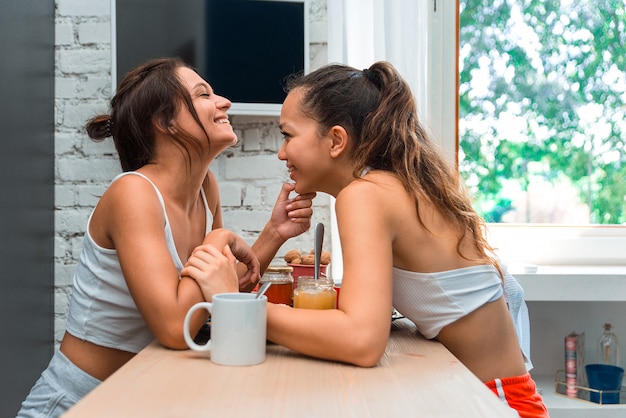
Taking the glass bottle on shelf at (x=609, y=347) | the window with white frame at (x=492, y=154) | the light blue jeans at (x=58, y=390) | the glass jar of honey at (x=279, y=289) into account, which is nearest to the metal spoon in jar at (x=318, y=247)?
the glass jar of honey at (x=279, y=289)

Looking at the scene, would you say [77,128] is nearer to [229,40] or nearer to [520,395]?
[229,40]

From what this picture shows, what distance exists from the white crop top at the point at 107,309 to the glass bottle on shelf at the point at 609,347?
1747 millimetres

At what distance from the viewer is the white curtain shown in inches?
87.0

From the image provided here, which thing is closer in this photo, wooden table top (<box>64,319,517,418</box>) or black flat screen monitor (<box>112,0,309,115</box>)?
wooden table top (<box>64,319,517,418</box>)

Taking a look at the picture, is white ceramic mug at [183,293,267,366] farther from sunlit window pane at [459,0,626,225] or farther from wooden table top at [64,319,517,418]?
sunlit window pane at [459,0,626,225]

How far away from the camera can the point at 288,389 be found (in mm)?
786

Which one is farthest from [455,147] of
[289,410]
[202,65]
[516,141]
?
[289,410]

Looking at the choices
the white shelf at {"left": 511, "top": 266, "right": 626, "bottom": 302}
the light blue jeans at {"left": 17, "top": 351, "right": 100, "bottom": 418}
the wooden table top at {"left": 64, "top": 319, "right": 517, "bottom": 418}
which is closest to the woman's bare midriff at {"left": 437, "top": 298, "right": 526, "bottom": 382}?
the wooden table top at {"left": 64, "top": 319, "right": 517, "bottom": 418}

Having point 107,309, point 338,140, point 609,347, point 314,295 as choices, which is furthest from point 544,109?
point 107,309

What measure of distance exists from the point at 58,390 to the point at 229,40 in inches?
52.6

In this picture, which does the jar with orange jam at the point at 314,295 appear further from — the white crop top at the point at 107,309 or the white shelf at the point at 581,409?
the white shelf at the point at 581,409

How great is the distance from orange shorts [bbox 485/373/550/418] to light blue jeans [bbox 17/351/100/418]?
725 mm

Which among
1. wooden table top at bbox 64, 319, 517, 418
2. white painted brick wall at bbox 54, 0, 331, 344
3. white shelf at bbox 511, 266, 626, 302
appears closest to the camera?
wooden table top at bbox 64, 319, 517, 418

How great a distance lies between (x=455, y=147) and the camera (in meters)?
2.48
